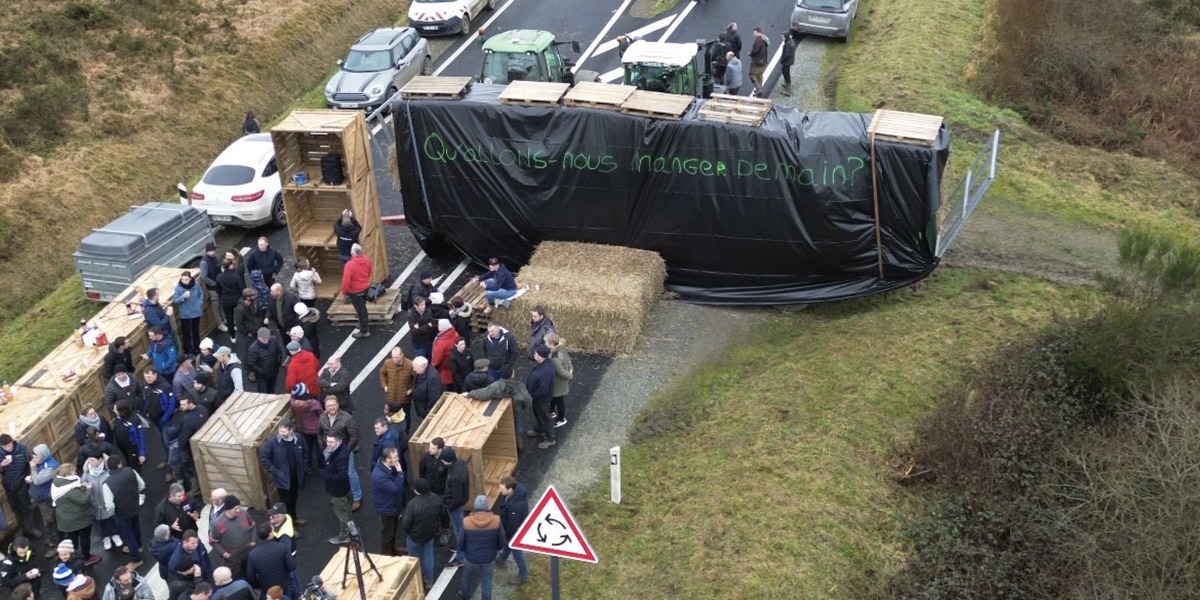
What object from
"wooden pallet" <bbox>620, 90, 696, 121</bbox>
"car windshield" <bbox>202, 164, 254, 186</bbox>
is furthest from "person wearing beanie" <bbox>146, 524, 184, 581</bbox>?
"car windshield" <bbox>202, 164, 254, 186</bbox>

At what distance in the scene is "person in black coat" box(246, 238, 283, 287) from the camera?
56.9 feet

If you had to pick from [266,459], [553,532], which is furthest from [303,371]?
[553,532]

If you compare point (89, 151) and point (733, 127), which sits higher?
point (733, 127)

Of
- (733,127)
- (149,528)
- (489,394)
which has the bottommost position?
(149,528)

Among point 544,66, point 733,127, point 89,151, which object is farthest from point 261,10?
point 733,127

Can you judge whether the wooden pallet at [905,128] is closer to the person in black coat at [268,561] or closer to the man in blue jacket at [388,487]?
the man in blue jacket at [388,487]

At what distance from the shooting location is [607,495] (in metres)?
14.1

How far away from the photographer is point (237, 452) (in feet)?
44.3

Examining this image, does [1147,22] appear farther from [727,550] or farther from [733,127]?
[727,550]

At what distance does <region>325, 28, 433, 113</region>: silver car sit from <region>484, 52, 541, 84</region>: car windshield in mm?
3039

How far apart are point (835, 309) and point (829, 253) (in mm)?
1140

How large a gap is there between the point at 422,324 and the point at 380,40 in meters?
13.1

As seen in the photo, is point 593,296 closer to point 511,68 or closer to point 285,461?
point 285,461

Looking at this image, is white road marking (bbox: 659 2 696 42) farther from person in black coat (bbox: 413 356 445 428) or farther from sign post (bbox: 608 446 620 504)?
sign post (bbox: 608 446 620 504)
